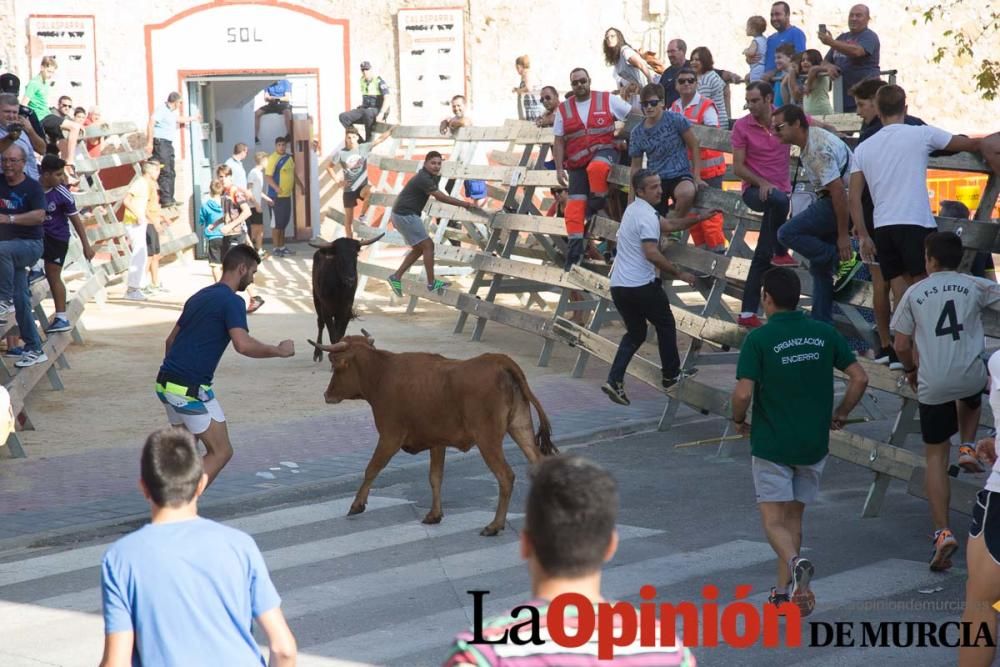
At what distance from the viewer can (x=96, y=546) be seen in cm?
962

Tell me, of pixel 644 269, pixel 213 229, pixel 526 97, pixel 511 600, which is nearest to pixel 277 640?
pixel 511 600

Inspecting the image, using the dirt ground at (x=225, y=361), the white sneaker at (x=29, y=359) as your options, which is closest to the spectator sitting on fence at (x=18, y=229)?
the white sneaker at (x=29, y=359)

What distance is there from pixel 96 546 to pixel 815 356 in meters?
5.12

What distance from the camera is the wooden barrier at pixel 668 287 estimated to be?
9797 millimetres

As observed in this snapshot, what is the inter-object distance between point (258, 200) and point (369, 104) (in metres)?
2.71

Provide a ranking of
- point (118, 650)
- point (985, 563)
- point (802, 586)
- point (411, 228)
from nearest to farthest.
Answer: point (118, 650), point (985, 563), point (802, 586), point (411, 228)

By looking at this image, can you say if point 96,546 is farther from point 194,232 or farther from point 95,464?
point 194,232

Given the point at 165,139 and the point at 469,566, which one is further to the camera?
the point at 165,139

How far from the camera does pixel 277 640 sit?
4426 mm

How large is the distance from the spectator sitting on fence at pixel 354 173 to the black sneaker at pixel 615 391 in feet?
35.6

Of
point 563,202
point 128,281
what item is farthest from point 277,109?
point 563,202

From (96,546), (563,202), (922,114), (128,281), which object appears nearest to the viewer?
(96,546)

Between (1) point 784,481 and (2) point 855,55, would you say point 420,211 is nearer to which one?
(2) point 855,55

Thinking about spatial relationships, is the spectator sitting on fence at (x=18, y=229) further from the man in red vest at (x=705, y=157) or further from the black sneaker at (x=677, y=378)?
the man in red vest at (x=705, y=157)
